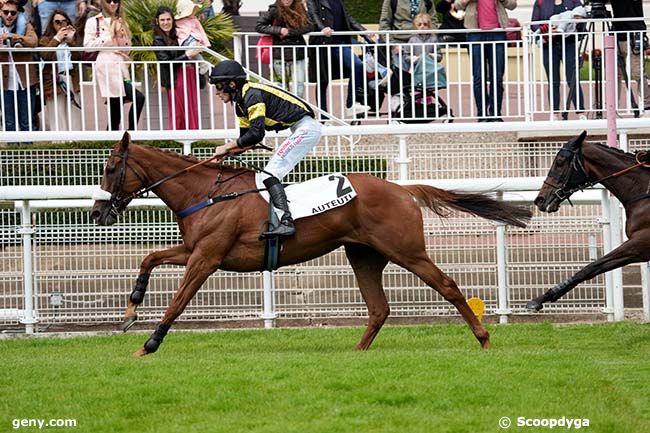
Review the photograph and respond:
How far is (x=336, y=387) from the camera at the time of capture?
8633 millimetres

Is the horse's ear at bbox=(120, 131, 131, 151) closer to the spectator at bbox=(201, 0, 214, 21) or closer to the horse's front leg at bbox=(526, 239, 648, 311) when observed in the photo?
the horse's front leg at bbox=(526, 239, 648, 311)

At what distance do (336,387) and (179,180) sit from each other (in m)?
3.01

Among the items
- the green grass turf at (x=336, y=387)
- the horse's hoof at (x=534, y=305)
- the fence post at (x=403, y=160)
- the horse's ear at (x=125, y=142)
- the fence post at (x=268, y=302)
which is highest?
the horse's ear at (x=125, y=142)

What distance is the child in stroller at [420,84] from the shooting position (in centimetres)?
1588

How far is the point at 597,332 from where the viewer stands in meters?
11.7

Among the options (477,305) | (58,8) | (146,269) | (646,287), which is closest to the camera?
(146,269)

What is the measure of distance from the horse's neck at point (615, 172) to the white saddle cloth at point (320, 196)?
1.98 m

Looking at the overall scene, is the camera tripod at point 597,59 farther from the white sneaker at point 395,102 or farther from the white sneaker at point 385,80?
the white sneaker at point 385,80

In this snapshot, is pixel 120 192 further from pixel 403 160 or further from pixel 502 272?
pixel 502 272

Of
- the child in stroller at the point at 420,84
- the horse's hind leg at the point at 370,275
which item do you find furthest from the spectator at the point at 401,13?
the horse's hind leg at the point at 370,275

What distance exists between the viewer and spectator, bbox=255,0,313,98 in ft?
52.2

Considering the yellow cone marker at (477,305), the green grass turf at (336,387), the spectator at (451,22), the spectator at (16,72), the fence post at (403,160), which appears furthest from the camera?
the spectator at (451,22)

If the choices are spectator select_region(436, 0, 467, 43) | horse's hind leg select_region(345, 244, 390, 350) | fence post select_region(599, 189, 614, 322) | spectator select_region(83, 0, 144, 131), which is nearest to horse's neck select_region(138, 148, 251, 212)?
horse's hind leg select_region(345, 244, 390, 350)

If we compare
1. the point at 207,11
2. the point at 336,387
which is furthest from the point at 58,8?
the point at 336,387
